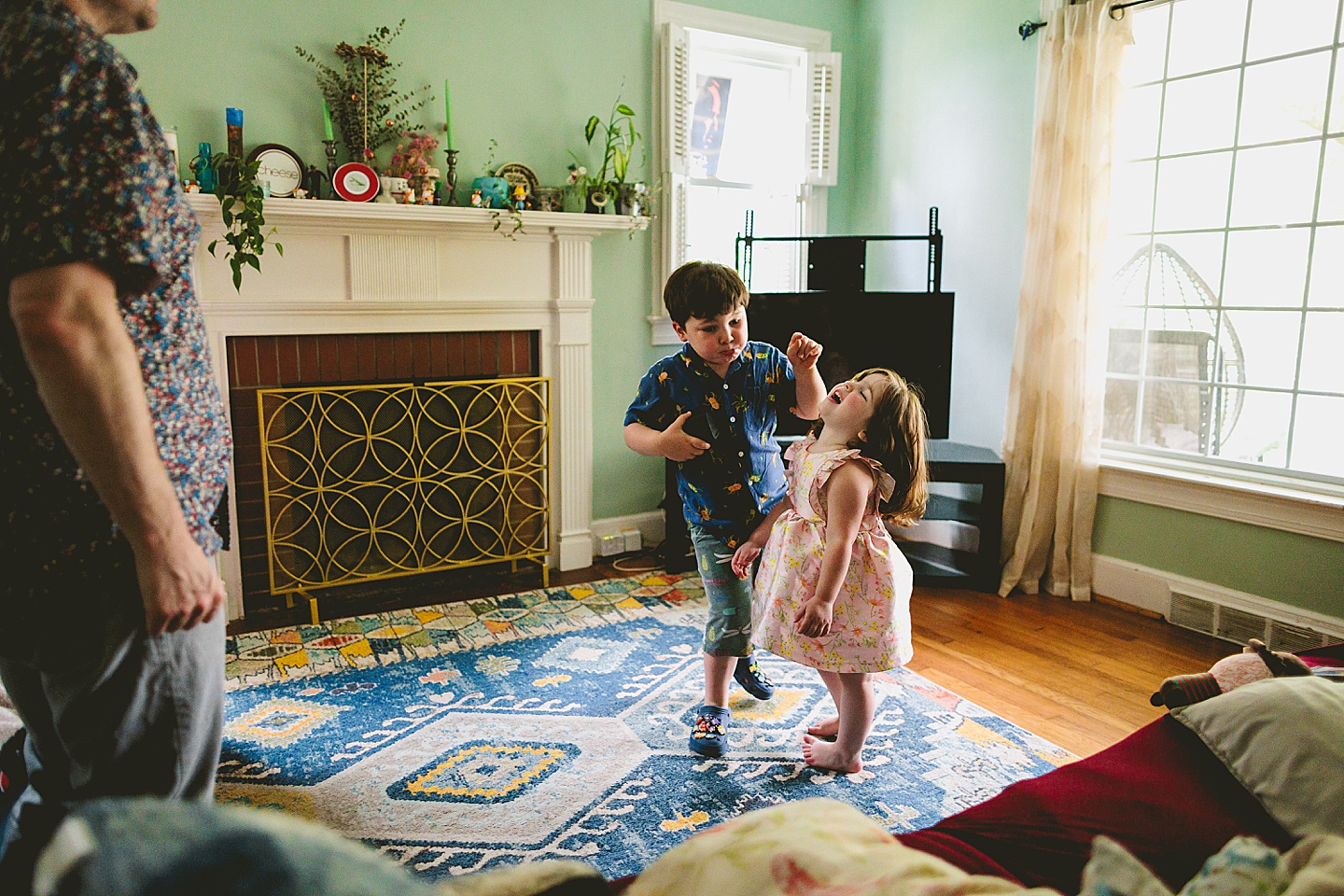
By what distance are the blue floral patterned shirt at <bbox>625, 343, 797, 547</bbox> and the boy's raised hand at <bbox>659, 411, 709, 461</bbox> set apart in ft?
0.46

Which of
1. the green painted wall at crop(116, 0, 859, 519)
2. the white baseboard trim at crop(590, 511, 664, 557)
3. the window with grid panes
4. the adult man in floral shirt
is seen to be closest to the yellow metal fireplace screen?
the white baseboard trim at crop(590, 511, 664, 557)

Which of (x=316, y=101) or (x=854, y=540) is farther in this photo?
(x=316, y=101)

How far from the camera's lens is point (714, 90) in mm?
4008

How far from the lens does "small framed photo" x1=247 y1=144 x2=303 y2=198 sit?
292 cm

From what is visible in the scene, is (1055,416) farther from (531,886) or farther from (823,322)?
(531,886)

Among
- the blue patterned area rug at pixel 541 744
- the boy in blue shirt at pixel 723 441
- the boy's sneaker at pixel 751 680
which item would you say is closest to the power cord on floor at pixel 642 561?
the blue patterned area rug at pixel 541 744

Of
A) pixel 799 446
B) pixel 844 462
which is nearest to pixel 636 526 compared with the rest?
pixel 799 446

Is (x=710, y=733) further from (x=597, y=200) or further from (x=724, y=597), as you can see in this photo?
(x=597, y=200)

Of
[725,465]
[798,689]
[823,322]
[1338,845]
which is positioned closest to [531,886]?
[1338,845]

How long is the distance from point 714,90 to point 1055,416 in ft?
6.87

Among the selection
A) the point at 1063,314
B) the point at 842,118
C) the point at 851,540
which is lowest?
the point at 851,540

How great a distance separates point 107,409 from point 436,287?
8.09ft

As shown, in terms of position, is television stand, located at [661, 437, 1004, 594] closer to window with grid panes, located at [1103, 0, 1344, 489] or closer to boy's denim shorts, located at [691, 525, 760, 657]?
window with grid panes, located at [1103, 0, 1344, 489]

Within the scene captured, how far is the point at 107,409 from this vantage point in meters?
0.89
